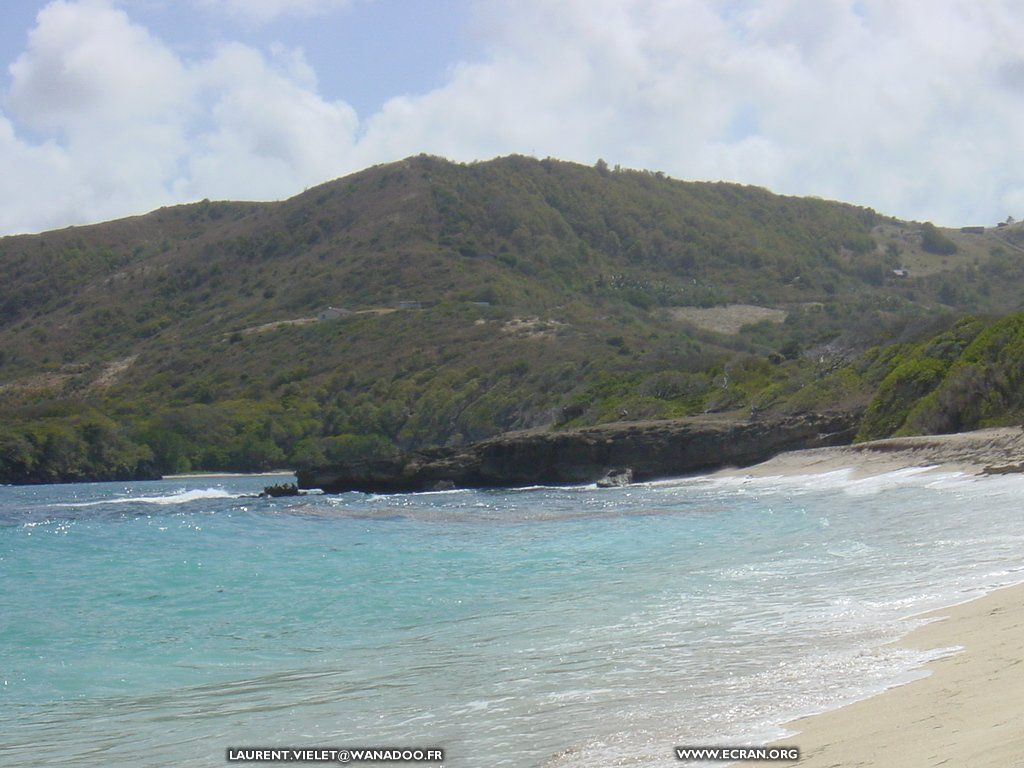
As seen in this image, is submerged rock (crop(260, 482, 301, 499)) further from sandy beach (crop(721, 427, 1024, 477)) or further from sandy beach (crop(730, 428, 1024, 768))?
sandy beach (crop(730, 428, 1024, 768))

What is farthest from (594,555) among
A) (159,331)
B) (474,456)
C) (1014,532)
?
(159,331)

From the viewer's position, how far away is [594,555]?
15.9m

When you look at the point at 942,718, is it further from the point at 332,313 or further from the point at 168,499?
the point at 332,313

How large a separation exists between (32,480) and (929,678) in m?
66.3

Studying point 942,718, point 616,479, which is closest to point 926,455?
point 616,479

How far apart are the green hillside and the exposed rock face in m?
2.76

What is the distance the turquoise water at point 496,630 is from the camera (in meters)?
6.50

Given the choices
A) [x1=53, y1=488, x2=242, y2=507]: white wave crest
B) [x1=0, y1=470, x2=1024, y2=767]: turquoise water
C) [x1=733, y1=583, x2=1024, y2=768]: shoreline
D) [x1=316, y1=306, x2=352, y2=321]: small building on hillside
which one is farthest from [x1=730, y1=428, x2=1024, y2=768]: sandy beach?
[x1=316, y1=306, x2=352, y2=321]: small building on hillside

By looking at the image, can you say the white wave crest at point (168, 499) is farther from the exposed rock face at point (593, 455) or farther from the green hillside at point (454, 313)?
the green hillside at point (454, 313)

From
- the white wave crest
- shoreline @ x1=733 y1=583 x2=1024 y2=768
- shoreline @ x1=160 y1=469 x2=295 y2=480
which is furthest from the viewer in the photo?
shoreline @ x1=160 y1=469 x2=295 y2=480

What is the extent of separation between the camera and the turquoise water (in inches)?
256

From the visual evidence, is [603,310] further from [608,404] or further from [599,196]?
[608,404]

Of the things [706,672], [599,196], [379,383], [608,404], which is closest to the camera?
[706,672]

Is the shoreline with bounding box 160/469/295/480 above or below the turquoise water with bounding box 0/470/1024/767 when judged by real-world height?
above
